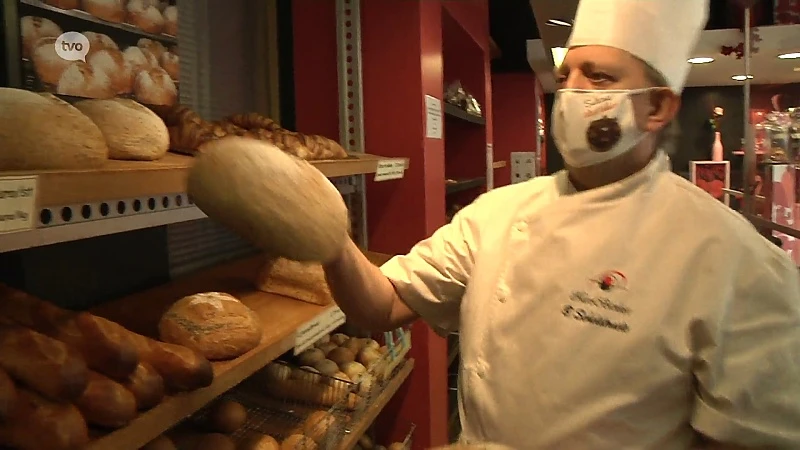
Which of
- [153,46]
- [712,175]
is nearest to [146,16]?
[153,46]

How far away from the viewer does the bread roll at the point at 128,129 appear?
1174 mm

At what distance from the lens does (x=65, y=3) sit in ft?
4.63

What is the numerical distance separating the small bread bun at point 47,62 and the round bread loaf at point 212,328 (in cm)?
50

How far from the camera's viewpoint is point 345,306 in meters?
1.27

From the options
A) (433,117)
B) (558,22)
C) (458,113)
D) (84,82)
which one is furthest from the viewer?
(458,113)

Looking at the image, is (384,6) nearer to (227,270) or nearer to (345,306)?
(227,270)

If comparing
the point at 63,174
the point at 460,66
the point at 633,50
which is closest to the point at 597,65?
the point at 633,50

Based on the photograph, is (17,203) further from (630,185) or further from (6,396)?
(630,185)

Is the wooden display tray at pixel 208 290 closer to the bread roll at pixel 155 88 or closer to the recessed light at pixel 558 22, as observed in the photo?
the bread roll at pixel 155 88

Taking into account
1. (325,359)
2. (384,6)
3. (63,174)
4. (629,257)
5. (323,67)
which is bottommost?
(325,359)

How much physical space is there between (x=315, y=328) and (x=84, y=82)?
28.0 inches

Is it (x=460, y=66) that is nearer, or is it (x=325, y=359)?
(x=325, y=359)

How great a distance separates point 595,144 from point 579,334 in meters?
0.33

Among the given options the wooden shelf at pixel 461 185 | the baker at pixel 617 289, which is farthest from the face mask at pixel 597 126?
the wooden shelf at pixel 461 185
